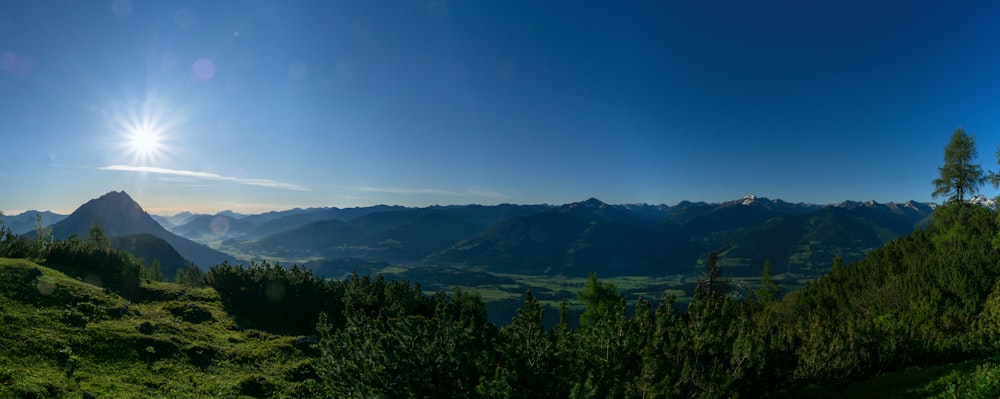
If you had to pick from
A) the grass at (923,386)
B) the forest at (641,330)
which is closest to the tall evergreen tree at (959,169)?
the forest at (641,330)

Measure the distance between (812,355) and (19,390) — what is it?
4786 centimetres

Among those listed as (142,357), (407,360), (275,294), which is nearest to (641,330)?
Answer: (407,360)

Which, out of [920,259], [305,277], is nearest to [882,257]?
[920,259]

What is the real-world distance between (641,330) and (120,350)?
39.8m

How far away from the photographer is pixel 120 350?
32.8 m

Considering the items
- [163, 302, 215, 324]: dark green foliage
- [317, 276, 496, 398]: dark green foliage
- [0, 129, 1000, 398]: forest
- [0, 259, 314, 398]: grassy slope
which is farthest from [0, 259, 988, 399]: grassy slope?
[317, 276, 496, 398]: dark green foliage

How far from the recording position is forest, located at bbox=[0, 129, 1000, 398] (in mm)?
13266

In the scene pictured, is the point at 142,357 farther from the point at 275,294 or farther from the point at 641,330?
the point at 641,330

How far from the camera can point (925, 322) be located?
47719 mm

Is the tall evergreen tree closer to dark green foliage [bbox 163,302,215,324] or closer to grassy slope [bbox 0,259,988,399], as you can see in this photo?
grassy slope [bbox 0,259,988,399]

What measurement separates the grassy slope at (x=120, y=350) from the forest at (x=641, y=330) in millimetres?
802

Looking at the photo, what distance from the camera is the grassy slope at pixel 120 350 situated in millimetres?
26297

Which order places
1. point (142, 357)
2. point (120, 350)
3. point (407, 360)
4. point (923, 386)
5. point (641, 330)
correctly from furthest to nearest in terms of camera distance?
1. point (142, 357)
2. point (120, 350)
3. point (923, 386)
4. point (641, 330)
5. point (407, 360)

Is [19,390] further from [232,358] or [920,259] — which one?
[920,259]
